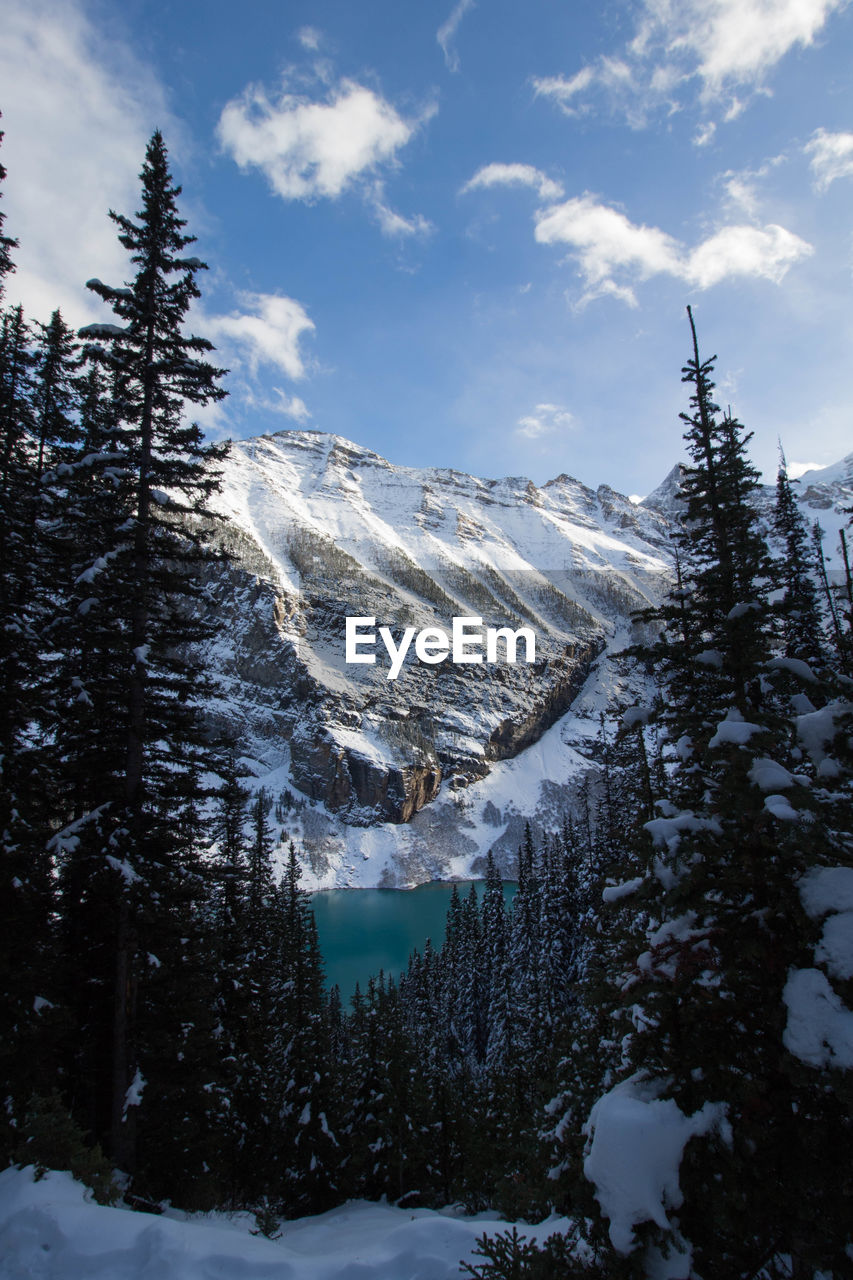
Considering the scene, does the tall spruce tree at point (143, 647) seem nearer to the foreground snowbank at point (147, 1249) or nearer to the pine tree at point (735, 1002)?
the foreground snowbank at point (147, 1249)

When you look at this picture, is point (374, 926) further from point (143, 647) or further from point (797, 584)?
point (143, 647)

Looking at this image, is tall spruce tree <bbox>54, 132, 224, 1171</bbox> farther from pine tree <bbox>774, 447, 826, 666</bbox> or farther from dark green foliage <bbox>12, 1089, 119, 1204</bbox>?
pine tree <bbox>774, 447, 826, 666</bbox>

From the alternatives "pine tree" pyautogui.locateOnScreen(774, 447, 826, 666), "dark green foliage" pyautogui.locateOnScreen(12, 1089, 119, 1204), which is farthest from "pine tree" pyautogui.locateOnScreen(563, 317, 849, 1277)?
"pine tree" pyautogui.locateOnScreen(774, 447, 826, 666)

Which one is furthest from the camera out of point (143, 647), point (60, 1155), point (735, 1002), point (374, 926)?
point (374, 926)

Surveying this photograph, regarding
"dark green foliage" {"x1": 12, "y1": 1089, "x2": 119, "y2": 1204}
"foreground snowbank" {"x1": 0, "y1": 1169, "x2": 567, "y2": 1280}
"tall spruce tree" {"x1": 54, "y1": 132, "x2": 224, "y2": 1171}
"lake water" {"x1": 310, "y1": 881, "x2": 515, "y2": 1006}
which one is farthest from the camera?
"lake water" {"x1": 310, "y1": 881, "x2": 515, "y2": 1006}

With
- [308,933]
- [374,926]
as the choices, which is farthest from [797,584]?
[374,926]

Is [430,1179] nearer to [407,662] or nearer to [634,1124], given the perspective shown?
[634,1124]

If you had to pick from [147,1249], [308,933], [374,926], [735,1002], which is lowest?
[374,926]
